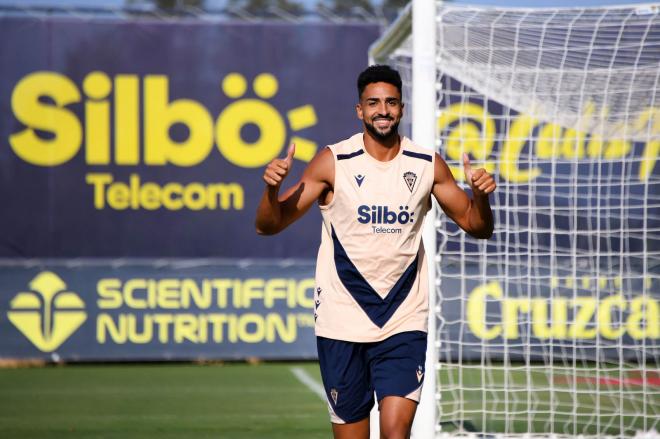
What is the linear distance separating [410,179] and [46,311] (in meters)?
8.27

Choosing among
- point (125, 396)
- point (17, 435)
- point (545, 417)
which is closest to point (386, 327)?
point (17, 435)

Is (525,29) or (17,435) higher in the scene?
(525,29)

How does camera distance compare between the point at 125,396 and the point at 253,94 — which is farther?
the point at 253,94

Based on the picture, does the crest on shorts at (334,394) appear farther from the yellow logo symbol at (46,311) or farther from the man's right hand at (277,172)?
the yellow logo symbol at (46,311)

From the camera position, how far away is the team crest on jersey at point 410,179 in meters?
4.82

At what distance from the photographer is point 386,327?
480 centimetres

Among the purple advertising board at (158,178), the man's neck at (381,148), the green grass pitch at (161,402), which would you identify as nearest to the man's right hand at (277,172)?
the man's neck at (381,148)

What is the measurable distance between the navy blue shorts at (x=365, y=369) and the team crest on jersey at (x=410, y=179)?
24.4 inches

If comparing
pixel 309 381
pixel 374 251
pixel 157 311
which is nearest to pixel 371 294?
pixel 374 251

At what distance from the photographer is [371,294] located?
480cm

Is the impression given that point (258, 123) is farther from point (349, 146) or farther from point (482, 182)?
point (482, 182)

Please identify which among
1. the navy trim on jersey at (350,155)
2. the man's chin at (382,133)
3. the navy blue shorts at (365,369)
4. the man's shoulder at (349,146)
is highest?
the man's chin at (382,133)

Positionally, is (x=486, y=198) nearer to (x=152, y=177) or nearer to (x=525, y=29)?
(x=525, y=29)

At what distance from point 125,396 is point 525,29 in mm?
4702
